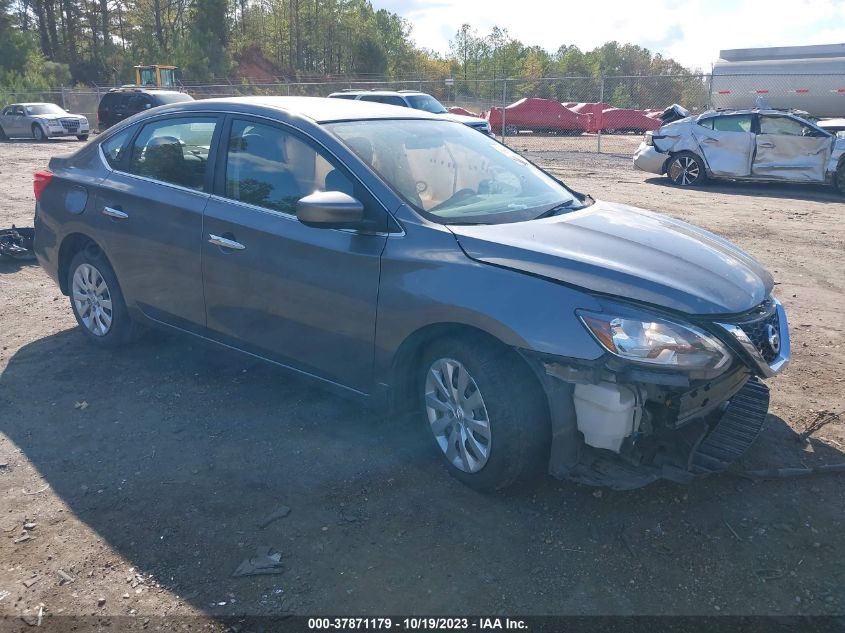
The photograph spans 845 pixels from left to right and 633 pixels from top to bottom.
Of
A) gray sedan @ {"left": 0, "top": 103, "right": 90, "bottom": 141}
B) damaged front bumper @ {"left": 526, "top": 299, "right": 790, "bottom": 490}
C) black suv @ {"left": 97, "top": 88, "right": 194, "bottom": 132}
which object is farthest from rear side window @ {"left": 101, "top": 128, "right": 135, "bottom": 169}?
gray sedan @ {"left": 0, "top": 103, "right": 90, "bottom": 141}

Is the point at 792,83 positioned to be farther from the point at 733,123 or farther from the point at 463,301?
the point at 463,301

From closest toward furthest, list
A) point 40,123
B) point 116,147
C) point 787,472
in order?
1. point 787,472
2. point 116,147
3. point 40,123

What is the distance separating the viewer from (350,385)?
383 centimetres

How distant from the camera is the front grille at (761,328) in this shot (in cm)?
325

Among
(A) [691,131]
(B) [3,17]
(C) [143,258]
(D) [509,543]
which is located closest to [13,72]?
(B) [3,17]

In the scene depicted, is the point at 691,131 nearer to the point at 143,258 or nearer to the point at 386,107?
the point at 386,107

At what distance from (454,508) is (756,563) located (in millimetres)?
1282

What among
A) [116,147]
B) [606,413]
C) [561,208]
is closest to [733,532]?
[606,413]

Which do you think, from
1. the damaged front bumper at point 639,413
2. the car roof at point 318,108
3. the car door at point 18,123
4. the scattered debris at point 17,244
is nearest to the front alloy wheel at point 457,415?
the damaged front bumper at point 639,413

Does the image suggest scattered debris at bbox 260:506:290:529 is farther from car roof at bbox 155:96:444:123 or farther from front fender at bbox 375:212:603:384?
car roof at bbox 155:96:444:123

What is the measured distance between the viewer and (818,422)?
165 inches

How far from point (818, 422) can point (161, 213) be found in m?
4.08

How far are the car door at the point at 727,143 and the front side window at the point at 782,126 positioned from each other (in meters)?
0.25

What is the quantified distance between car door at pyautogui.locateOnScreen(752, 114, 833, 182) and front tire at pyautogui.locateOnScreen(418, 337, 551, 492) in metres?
12.8
